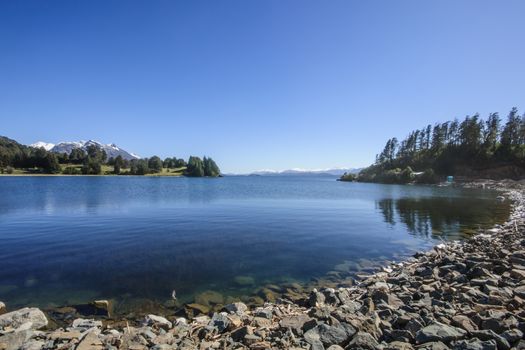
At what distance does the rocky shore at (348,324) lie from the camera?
6.52 metres

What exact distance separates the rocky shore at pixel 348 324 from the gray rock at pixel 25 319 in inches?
1.0

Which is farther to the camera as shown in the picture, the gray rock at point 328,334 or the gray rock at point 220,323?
the gray rock at point 220,323

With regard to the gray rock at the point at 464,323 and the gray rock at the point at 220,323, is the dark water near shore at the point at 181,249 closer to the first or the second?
the gray rock at the point at 220,323

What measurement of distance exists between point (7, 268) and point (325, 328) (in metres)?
16.9

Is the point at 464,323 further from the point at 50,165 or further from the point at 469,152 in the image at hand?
the point at 50,165

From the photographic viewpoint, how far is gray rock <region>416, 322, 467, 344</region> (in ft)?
20.9

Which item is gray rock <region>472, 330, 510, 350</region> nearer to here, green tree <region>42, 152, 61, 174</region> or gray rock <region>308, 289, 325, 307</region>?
gray rock <region>308, 289, 325, 307</region>

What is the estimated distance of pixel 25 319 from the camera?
871cm

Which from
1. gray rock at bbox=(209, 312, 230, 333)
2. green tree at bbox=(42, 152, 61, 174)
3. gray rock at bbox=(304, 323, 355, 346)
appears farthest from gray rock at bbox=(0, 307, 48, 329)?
green tree at bbox=(42, 152, 61, 174)

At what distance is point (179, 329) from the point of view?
8086 mm

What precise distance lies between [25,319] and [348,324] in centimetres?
1003

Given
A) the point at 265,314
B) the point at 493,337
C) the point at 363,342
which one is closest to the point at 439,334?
the point at 493,337

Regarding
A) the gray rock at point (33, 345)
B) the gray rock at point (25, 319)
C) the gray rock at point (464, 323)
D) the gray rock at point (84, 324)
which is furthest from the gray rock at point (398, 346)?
the gray rock at point (25, 319)

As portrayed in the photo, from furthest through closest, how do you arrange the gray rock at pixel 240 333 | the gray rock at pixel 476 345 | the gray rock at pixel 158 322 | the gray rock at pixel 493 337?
the gray rock at pixel 158 322 < the gray rock at pixel 240 333 < the gray rock at pixel 493 337 < the gray rock at pixel 476 345
